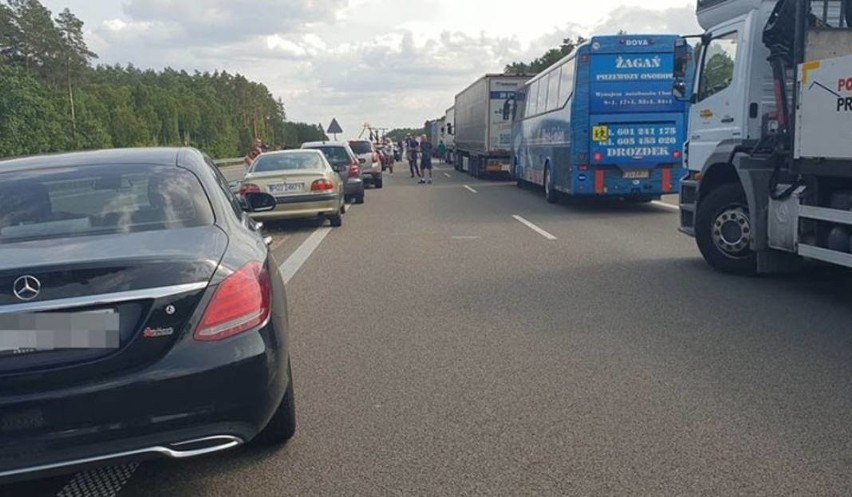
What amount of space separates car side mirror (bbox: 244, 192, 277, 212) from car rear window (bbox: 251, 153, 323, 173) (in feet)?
25.6

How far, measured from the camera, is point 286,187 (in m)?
13.9

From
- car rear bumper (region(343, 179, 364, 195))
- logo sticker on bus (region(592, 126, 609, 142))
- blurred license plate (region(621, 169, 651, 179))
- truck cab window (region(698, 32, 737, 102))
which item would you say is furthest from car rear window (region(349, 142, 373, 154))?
truck cab window (region(698, 32, 737, 102))

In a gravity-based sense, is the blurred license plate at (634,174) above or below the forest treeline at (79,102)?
below

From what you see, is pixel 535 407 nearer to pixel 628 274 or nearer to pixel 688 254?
pixel 628 274

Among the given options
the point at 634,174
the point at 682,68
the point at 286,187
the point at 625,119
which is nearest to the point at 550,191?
the point at 634,174

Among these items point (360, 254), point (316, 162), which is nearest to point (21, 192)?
point (360, 254)

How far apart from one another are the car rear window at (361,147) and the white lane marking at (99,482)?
24.6 meters

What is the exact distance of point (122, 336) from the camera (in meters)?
A: 3.23

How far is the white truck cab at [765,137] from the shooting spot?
6.89m

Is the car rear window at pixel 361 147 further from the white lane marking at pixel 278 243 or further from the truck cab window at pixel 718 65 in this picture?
the truck cab window at pixel 718 65

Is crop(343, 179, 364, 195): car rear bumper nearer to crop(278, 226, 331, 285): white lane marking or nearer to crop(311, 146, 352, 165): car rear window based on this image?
crop(311, 146, 352, 165): car rear window

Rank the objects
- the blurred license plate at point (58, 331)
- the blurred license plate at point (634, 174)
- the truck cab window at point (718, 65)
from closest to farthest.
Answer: the blurred license plate at point (58, 331)
the truck cab window at point (718, 65)
the blurred license plate at point (634, 174)

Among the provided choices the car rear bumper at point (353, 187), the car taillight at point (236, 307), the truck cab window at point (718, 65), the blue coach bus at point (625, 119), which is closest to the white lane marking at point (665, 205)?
the blue coach bus at point (625, 119)

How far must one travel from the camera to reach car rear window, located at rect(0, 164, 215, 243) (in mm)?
3898
